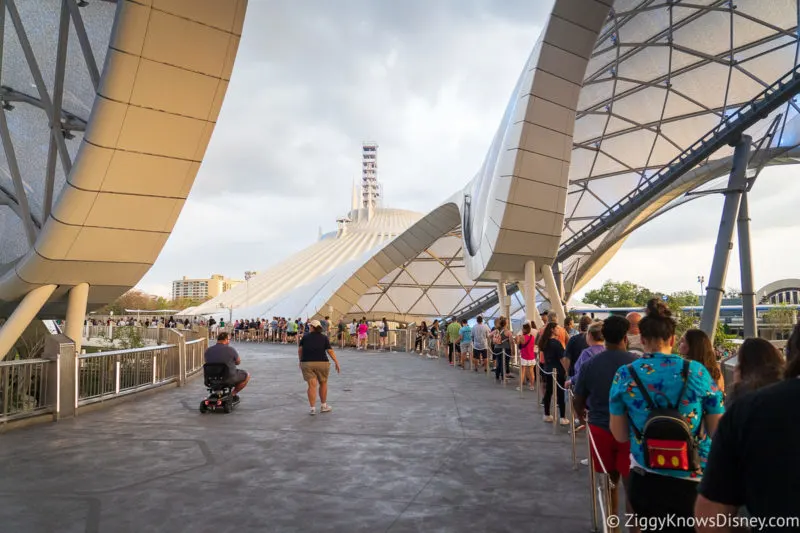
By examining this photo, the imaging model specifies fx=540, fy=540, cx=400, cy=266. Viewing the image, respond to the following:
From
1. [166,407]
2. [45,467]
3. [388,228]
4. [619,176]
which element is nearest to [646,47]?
[619,176]

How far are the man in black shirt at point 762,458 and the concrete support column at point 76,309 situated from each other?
13.4m

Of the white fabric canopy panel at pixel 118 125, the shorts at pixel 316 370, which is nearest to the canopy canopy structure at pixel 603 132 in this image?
the shorts at pixel 316 370

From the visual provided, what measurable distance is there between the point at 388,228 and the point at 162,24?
69.4 metres

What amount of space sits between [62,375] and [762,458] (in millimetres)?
10976

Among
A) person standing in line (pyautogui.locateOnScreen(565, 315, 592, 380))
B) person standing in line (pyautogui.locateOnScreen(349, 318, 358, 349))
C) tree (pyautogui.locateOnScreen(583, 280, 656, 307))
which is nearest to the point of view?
person standing in line (pyautogui.locateOnScreen(565, 315, 592, 380))

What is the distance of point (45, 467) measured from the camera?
658cm

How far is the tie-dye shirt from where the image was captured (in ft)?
10.4

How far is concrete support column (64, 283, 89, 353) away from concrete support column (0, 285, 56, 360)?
442 millimetres

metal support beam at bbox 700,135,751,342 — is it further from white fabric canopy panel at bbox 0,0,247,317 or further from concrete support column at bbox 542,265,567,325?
white fabric canopy panel at bbox 0,0,247,317

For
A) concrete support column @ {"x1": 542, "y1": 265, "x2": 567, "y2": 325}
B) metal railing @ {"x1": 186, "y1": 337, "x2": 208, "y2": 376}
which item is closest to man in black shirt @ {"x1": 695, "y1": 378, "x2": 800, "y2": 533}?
metal railing @ {"x1": 186, "y1": 337, "x2": 208, "y2": 376}

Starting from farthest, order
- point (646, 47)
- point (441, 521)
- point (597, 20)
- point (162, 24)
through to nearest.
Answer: point (646, 47)
point (597, 20)
point (162, 24)
point (441, 521)

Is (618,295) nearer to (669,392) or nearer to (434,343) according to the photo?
(434,343)

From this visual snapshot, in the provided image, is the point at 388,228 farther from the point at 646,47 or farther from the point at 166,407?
the point at 166,407

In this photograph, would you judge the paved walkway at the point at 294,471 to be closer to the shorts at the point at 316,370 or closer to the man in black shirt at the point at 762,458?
the shorts at the point at 316,370
